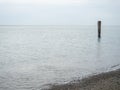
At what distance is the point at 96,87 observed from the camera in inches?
397

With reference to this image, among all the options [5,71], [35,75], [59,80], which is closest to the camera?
[59,80]

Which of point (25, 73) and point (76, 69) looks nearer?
point (25, 73)

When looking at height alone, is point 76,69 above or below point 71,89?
below

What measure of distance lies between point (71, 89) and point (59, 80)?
368 cm

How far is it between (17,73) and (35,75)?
1484 mm

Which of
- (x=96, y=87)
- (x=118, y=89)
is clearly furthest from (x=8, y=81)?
(x=118, y=89)

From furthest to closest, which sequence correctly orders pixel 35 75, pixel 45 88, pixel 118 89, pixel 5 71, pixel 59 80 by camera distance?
pixel 5 71 < pixel 35 75 < pixel 59 80 < pixel 45 88 < pixel 118 89

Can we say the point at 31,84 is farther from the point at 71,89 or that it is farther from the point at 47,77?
the point at 71,89

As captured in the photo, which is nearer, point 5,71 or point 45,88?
point 45,88

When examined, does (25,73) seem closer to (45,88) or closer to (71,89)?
(45,88)

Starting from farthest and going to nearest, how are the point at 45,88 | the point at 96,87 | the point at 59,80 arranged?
the point at 59,80 < the point at 45,88 < the point at 96,87

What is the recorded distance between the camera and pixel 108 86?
9.95 meters

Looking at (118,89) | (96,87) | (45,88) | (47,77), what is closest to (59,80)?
(47,77)

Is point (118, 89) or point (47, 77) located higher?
point (118, 89)
